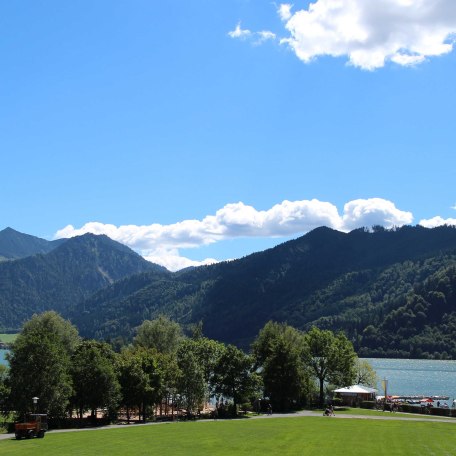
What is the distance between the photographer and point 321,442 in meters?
41.7

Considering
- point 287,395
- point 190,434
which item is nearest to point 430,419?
point 287,395

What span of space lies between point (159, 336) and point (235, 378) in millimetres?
28827

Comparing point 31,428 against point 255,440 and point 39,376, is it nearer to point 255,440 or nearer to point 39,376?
point 39,376

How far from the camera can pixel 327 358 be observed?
283 feet

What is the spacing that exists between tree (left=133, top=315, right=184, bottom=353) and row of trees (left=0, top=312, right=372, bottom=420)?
0.24m

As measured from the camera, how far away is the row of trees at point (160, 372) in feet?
185

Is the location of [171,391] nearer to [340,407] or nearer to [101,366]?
[101,366]

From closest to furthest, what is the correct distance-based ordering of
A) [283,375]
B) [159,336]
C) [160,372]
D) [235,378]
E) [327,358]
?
1. [160,372]
2. [235,378]
3. [283,375]
4. [327,358]
5. [159,336]

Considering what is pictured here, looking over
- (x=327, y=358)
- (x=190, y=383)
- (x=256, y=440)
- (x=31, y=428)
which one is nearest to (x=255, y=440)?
(x=256, y=440)

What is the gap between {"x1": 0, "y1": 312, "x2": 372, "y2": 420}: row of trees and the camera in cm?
5647

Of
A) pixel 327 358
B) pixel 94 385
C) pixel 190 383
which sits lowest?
pixel 190 383

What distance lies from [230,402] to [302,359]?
511 inches

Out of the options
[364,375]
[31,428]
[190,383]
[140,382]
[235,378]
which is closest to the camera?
[31,428]

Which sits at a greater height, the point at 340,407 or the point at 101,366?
the point at 101,366
